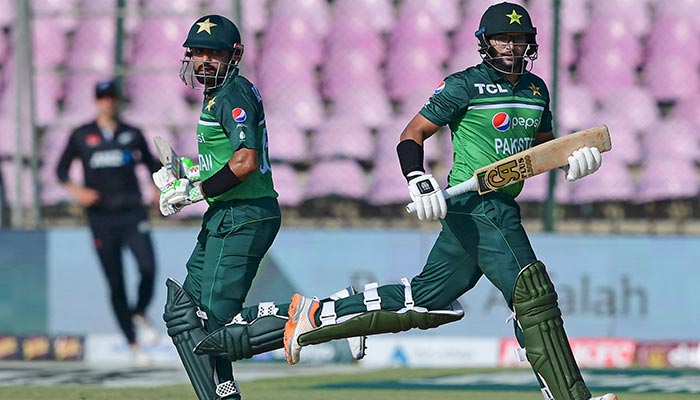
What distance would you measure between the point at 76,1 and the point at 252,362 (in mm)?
5294

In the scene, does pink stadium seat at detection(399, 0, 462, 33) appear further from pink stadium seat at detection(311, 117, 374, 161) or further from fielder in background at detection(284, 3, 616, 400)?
fielder in background at detection(284, 3, 616, 400)

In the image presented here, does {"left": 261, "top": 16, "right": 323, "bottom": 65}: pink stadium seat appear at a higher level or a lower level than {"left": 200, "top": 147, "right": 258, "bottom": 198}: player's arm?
higher

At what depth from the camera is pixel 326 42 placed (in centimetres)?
1405

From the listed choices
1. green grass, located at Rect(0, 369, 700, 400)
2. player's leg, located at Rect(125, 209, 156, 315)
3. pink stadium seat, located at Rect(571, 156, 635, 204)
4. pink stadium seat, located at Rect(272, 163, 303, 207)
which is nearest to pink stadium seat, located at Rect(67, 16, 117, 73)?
pink stadium seat, located at Rect(272, 163, 303, 207)

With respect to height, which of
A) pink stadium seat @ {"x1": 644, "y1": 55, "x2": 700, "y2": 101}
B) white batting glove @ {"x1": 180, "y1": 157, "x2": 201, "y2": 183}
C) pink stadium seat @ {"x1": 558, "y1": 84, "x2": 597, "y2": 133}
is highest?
pink stadium seat @ {"x1": 644, "y1": 55, "x2": 700, "y2": 101}

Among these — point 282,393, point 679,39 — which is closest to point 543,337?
point 282,393

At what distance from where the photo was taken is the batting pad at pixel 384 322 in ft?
18.9

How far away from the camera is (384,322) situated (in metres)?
5.77

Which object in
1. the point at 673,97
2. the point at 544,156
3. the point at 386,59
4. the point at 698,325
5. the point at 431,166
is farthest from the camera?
the point at 386,59

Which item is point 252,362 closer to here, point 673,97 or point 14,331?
point 14,331

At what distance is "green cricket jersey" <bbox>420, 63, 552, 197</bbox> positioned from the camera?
18.6ft

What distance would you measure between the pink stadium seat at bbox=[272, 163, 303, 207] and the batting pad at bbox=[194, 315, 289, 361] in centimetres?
570

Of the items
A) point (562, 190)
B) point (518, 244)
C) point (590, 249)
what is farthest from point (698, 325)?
point (518, 244)

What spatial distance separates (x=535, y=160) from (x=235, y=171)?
1.26 metres
